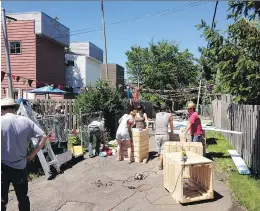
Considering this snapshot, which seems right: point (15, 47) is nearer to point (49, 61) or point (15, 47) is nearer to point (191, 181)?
point (49, 61)

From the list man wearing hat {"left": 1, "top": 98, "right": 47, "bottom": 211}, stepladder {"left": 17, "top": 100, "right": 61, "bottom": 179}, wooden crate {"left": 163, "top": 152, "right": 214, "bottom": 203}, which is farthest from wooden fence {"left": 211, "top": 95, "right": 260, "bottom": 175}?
man wearing hat {"left": 1, "top": 98, "right": 47, "bottom": 211}

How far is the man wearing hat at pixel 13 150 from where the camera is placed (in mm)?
4789

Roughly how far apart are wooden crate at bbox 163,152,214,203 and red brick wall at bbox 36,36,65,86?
57.7ft

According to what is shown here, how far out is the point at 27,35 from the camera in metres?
22.7

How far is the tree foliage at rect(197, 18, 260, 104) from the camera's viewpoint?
7676 mm

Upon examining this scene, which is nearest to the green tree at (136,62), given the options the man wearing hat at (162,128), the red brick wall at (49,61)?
the red brick wall at (49,61)

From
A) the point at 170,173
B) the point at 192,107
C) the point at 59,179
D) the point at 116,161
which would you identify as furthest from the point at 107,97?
the point at 170,173

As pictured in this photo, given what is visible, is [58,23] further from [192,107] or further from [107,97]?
[192,107]

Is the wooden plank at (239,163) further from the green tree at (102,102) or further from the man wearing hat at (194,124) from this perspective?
the green tree at (102,102)

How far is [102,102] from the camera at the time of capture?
49.7ft

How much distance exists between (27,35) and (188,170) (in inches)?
700

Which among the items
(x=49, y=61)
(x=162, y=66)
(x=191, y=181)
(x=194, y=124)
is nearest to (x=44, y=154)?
(x=191, y=181)

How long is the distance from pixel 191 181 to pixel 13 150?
4139mm

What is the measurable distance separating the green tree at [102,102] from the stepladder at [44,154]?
5.55m
